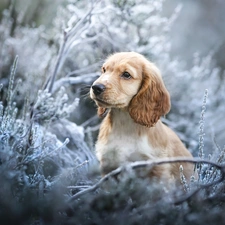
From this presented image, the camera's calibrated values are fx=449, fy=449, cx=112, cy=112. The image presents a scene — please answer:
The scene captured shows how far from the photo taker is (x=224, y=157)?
2127mm

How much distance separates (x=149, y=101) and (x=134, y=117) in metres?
0.14

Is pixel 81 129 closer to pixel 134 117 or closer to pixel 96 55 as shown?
pixel 134 117

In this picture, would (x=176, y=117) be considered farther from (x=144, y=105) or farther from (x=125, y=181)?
(x=125, y=181)

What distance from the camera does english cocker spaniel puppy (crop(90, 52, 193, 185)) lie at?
8.38 ft

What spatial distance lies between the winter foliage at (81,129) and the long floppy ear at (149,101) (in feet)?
1.10

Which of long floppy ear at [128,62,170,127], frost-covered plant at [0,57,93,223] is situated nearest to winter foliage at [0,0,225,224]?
frost-covered plant at [0,57,93,223]

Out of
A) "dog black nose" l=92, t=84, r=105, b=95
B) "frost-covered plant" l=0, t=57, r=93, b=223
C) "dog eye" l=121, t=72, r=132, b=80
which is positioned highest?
"dog eye" l=121, t=72, r=132, b=80

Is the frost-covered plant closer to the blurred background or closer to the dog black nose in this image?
the dog black nose

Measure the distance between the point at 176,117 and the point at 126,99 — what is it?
2.47m

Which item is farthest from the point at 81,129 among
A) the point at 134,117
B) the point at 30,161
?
the point at 30,161

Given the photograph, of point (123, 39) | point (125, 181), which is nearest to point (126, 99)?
point (125, 181)

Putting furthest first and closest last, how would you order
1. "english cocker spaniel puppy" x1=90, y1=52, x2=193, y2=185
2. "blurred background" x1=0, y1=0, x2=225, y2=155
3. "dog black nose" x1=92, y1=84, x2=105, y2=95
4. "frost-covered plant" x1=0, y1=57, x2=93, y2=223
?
"blurred background" x1=0, y1=0, x2=225, y2=155 → "english cocker spaniel puppy" x1=90, y1=52, x2=193, y2=185 → "dog black nose" x1=92, y1=84, x2=105, y2=95 → "frost-covered plant" x1=0, y1=57, x2=93, y2=223

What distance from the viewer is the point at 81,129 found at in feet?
11.8

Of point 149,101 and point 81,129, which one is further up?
point 149,101
